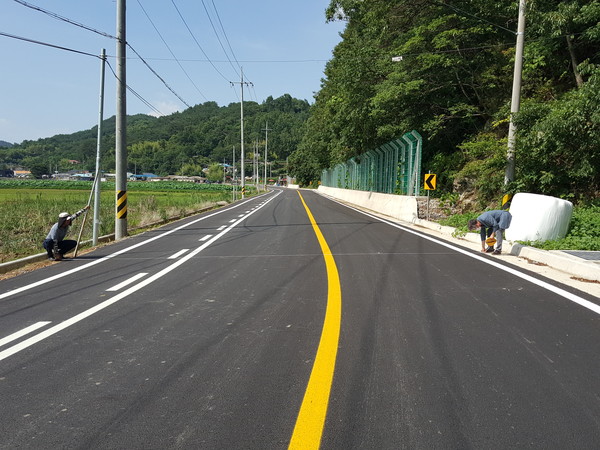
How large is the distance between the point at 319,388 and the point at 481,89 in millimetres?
21743

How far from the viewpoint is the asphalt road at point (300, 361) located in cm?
263

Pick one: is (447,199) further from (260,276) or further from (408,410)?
(408,410)

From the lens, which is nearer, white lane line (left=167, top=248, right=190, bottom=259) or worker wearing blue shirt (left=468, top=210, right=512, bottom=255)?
worker wearing blue shirt (left=468, top=210, right=512, bottom=255)

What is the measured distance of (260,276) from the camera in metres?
7.06

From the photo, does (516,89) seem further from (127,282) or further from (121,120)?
(121,120)

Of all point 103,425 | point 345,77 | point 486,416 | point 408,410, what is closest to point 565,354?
point 486,416

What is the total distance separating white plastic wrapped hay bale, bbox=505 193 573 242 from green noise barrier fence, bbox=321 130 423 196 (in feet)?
31.6

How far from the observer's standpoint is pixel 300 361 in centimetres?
362

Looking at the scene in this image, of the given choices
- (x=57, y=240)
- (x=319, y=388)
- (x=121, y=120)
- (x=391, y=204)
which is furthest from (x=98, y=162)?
(x=391, y=204)

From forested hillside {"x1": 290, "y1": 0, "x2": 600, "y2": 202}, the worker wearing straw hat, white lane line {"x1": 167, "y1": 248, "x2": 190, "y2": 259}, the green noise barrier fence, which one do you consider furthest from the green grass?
the worker wearing straw hat

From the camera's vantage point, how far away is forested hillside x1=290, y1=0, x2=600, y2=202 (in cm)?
1253

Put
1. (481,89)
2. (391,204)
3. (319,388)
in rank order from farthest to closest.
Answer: (391,204) < (481,89) < (319,388)

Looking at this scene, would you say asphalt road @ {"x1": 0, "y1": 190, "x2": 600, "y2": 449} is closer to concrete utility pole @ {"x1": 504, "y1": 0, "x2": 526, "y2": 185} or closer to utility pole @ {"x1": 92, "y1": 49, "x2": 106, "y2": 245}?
utility pole @ {"x1": 92, "y1": 49, "x2": 106, "y2": 245}

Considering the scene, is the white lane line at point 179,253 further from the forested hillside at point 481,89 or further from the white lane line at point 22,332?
the forested hillside at point 481,89
